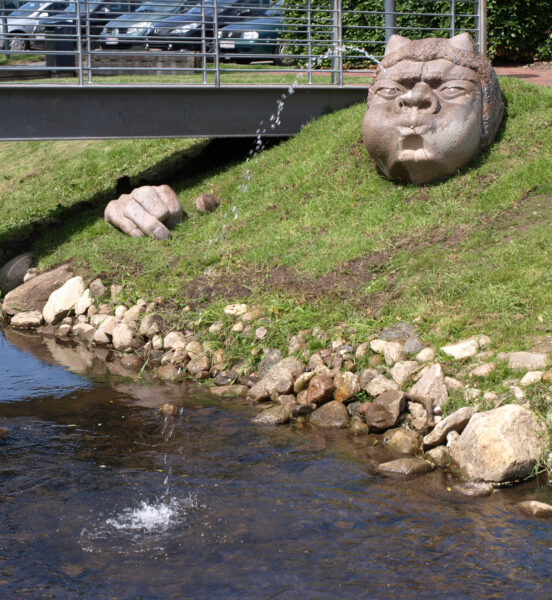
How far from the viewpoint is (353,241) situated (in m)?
11.1

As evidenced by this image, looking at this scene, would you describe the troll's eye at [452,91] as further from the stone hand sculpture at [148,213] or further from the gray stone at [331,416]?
the gray stone at [331,416]

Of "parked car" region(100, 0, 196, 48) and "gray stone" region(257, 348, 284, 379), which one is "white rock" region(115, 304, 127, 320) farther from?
"parked car" region(100, 0, 196, 48)

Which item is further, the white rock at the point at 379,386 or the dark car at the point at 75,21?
the dark car at the point at 75,21

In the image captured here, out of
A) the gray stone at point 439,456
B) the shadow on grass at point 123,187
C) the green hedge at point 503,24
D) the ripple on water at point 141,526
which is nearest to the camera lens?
the ripple on water at point 141,526

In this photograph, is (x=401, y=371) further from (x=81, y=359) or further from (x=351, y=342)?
(x=81, y=359)

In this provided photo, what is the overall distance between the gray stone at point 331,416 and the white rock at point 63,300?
17.3ft

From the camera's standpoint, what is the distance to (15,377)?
10.2 metres

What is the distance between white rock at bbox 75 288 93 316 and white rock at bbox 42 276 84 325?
0.12m

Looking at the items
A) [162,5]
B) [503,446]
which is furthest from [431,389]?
[162,5]

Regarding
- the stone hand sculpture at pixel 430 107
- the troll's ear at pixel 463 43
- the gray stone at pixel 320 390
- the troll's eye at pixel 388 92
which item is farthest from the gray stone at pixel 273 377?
the troll's ear at pixel 463 43

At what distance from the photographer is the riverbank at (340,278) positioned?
8.27 metres

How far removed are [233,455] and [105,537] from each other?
167 centimetres

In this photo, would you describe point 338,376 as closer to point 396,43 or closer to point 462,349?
point 462,349

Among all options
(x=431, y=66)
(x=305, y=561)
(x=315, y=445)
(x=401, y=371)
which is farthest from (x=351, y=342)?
(x=431, y=66)
